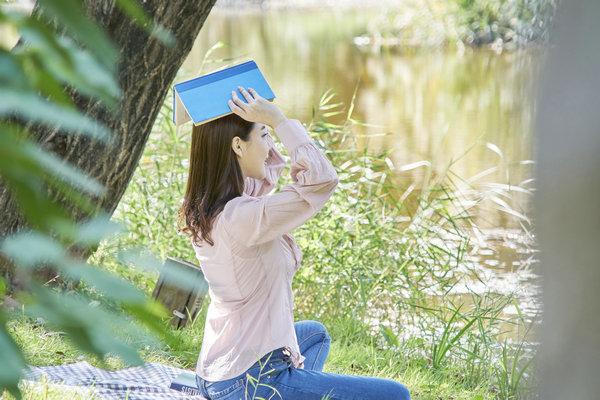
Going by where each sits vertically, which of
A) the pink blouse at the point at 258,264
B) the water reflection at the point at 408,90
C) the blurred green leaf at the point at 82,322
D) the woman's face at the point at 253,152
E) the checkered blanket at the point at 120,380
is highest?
the water reflection at the point at 408,90

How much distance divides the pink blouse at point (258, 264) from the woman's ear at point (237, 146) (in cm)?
13

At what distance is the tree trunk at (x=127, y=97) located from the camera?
8.89 feet

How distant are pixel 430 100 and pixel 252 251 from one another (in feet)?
27.1

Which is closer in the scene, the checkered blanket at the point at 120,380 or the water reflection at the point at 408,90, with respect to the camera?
the checkered blanket at the point at 120,380

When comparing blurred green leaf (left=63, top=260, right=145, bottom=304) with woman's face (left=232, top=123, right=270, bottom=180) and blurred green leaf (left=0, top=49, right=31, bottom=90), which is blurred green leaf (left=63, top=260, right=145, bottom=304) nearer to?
blurred green leaf (left=0, top=49, right=31, bottom=90)

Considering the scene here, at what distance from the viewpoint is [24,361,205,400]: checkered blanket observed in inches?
88.5

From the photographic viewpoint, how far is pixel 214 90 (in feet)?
6.98

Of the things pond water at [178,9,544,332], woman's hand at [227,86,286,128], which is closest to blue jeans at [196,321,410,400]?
pond water at [178,9,544,332]

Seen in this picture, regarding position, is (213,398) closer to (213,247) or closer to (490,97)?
(213,247)

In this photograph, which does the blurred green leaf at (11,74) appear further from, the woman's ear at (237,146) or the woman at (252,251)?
the woman's ear at (237,146)

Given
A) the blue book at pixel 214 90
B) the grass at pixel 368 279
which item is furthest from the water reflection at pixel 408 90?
the blue book at pixel 214 90

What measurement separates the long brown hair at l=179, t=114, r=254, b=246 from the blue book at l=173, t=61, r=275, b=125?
60 millimetres

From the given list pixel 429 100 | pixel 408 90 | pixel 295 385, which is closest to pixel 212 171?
pixel 295 385

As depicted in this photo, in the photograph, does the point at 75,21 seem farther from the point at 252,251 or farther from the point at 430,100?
the point at 430,100
